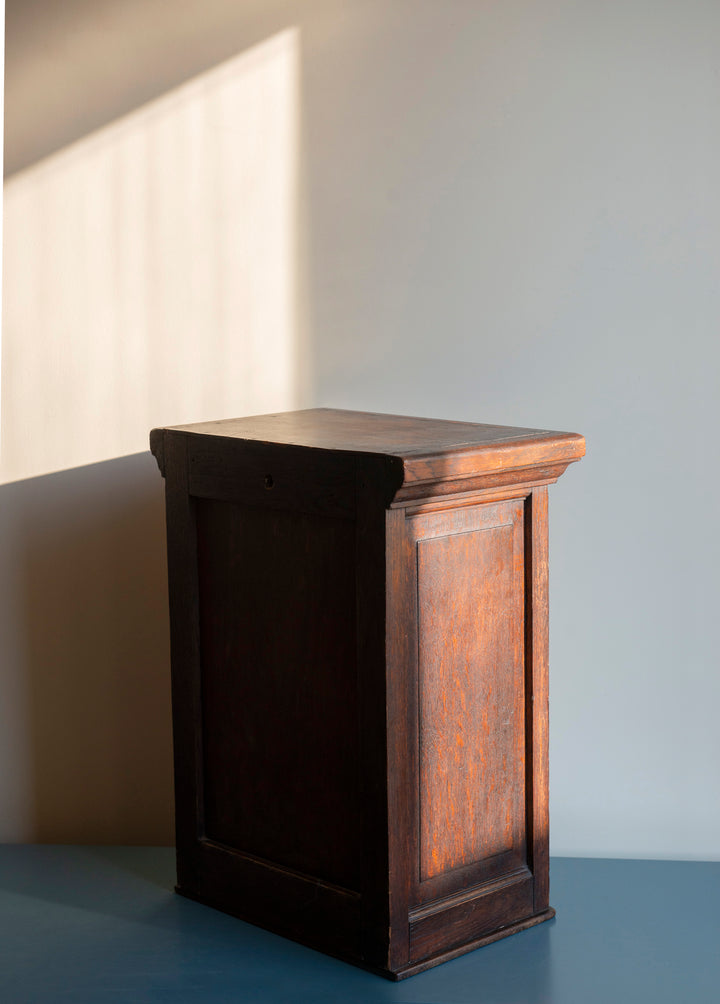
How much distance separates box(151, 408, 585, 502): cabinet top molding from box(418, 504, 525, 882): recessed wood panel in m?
0.13

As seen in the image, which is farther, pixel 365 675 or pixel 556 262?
pixel 556 262

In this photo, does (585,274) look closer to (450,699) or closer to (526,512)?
(526,512)

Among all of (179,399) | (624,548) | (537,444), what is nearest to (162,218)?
(179,399)

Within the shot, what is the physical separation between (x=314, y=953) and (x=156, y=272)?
168 centimetres

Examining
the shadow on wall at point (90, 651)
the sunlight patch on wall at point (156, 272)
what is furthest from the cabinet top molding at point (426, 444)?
the shadow on wall at point (90, 651)

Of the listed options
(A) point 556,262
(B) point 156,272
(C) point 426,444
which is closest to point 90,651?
(B) point 156,272

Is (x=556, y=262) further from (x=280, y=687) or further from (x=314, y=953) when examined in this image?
(x=314, y=953)

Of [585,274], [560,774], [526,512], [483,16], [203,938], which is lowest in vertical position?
[203,938]

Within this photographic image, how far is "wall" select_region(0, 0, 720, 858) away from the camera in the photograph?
2.96 metres

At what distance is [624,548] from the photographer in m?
3.07

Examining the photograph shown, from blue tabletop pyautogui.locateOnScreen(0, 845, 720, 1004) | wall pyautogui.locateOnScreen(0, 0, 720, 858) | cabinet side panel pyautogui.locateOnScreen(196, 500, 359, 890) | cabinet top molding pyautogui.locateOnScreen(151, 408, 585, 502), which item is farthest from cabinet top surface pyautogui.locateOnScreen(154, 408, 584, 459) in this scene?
blue tabletop pyautogui.locateOnScreen(0, 845, 720, 1004)

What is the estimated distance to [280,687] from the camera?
2.65 meters

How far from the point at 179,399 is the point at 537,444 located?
3.49 ft

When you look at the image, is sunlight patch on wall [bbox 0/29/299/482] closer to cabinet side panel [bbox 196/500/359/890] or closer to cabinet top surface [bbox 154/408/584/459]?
cabinet top surface [bbox 154/408/584/459]
